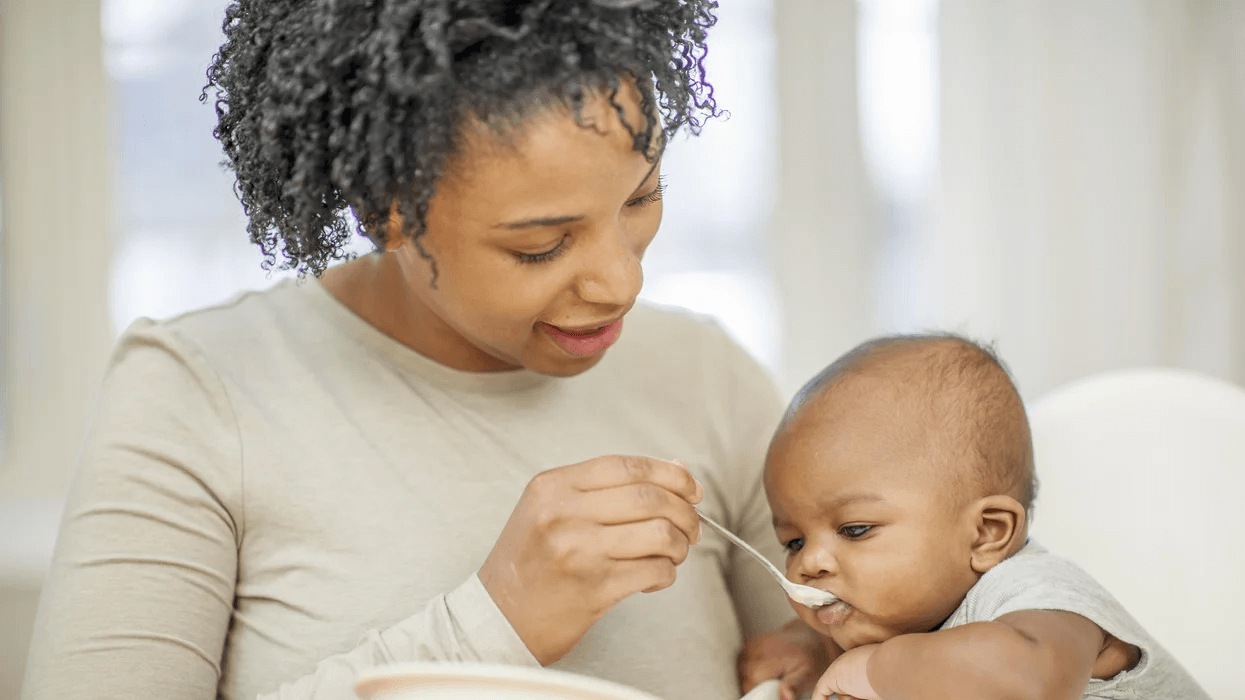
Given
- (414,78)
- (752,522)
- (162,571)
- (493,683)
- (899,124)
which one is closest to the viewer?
(493,683)

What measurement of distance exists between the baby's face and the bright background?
1.36m

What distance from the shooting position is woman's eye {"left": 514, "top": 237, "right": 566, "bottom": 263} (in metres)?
0.96

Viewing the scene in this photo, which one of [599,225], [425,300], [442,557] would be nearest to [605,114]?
[599,225]

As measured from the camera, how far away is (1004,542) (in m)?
1.12

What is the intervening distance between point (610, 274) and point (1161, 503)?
0.88 meters

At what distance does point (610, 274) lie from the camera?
3.16ft

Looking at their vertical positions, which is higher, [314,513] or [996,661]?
[314,513]

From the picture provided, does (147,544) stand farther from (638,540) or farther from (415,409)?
(638,540)

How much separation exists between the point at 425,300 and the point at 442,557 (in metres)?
0.25

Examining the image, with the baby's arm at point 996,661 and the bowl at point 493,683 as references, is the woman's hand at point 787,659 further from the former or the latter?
the bowl at point 493,683

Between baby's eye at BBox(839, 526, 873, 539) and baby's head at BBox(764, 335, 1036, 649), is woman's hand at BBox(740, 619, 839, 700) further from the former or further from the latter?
baby's eye at BBox(839, 526, 873, 539)

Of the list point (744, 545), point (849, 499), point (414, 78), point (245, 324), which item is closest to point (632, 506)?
point (744, 545)

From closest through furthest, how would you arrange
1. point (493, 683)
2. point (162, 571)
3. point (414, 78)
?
point (493, 683), point (414, 78), point (162, 571)

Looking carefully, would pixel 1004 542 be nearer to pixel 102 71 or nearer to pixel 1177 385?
pixel 1177 385
